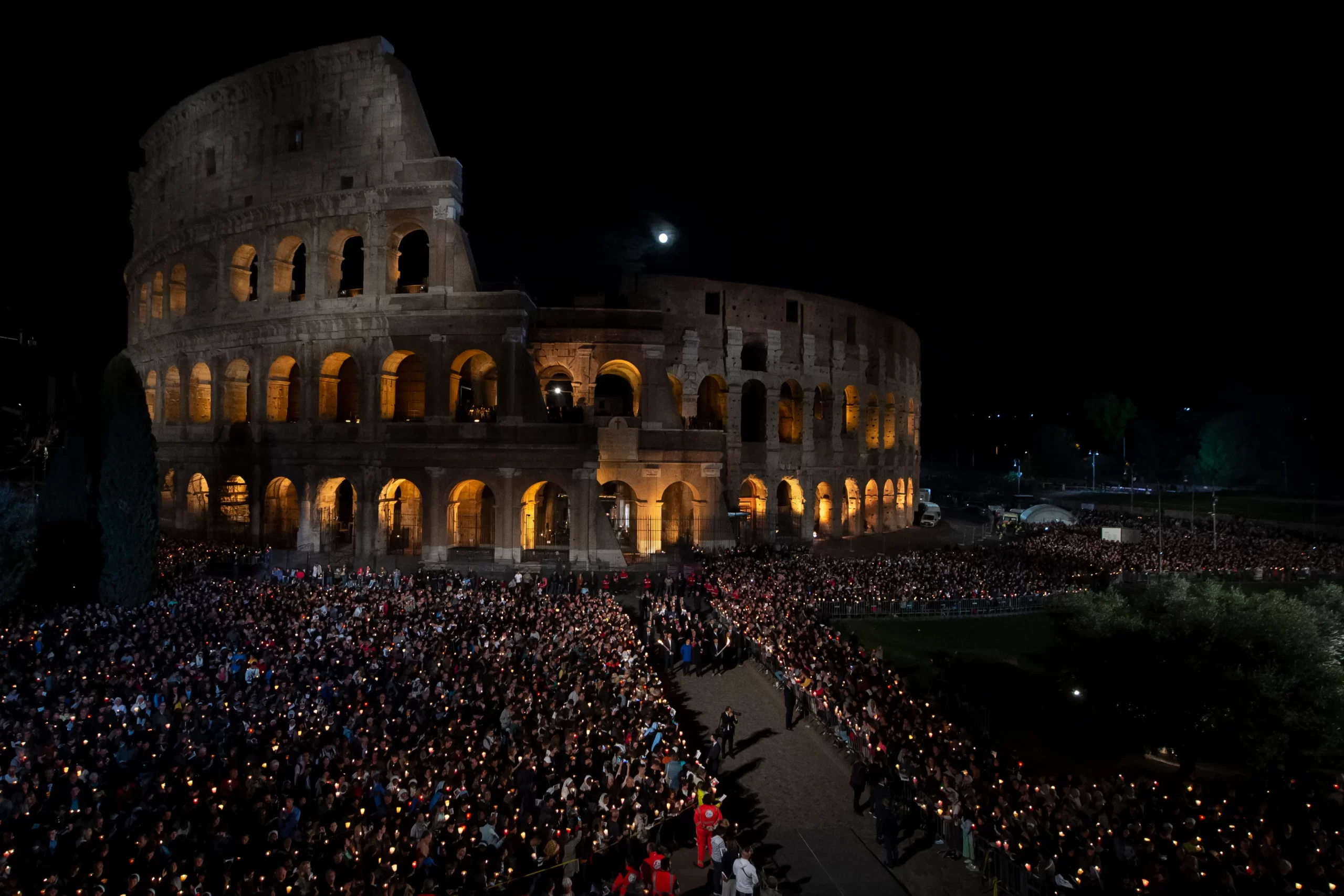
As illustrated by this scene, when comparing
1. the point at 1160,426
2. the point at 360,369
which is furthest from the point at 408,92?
the point at 1160,426

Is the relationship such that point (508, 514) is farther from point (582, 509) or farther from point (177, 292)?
point (177, 292)

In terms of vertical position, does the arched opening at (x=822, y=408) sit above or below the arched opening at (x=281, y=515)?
above

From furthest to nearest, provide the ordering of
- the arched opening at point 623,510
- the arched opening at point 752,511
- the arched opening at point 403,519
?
the arched opening at point 752,511 < the arched opening at point 623,510 < the arched opening at point 403,519

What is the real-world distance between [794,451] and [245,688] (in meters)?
33.1

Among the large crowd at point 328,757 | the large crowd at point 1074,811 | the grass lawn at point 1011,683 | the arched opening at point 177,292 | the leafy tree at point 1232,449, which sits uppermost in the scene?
the arched opening at point 177,292

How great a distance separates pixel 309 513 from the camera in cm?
3328

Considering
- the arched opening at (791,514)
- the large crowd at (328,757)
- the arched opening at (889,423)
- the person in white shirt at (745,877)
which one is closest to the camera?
the large crowd at (328,757)

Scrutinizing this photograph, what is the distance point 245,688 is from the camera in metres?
13.6

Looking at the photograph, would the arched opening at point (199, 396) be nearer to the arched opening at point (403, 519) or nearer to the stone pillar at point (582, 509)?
the arched opening at point (403, 519)

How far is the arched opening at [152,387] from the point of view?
129ft

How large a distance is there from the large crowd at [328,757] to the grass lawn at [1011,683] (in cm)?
810

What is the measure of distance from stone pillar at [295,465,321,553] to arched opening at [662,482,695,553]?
49.2 feet

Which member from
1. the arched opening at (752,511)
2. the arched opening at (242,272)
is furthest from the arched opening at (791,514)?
the arched opening at (242,272)

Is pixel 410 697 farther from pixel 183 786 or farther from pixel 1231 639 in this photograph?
pixel 1231 639
